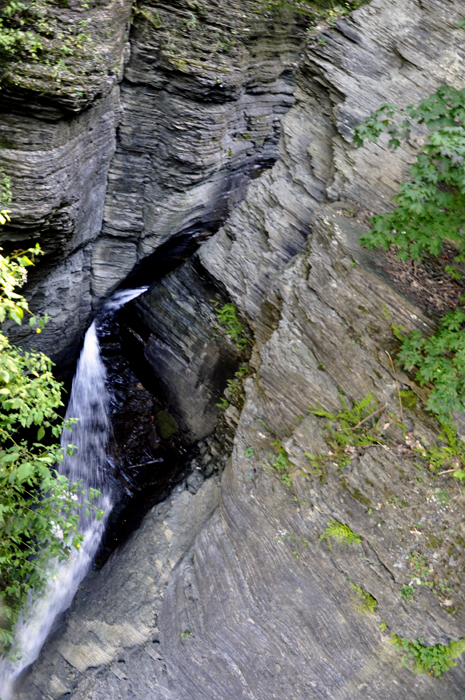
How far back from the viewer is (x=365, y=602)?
203 inches

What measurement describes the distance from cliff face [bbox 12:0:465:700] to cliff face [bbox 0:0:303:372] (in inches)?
31.8

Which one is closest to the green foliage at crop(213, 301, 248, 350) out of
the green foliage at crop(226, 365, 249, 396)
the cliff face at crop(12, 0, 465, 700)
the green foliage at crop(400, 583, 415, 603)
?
the cliff face at crop(12, 0, 465, 700)

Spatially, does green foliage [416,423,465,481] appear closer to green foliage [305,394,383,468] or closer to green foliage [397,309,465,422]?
green foliage [397,309,465,422]

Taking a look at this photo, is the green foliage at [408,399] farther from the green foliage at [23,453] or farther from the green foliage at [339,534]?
the green foliage at [23,453]

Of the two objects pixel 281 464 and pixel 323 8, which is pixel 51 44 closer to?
pixel 323 8

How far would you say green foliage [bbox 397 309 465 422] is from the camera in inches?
184

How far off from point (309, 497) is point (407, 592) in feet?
4.54

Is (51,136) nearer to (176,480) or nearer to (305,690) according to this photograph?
(176,480)

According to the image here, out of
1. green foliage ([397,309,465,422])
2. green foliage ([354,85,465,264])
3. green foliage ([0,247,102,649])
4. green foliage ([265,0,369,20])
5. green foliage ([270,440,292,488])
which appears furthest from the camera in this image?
green foliage ([265,0,369,20])

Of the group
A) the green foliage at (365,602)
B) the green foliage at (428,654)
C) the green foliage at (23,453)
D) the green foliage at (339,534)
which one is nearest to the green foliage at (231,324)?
the green foliage at (339,534)

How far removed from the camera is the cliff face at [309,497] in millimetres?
5047

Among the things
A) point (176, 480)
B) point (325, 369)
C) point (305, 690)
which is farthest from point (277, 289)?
point (305, 690)

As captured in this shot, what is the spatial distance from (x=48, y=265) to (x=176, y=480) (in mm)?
3879

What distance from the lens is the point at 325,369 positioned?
5676mm
